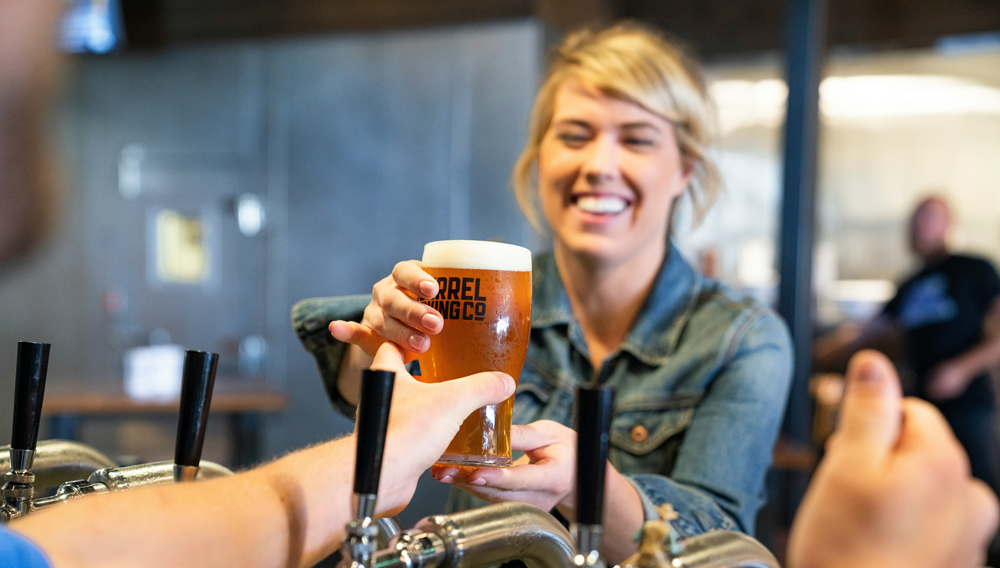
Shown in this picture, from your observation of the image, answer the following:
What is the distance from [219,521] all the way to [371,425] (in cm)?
14

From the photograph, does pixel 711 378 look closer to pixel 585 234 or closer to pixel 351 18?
pixel 585 234

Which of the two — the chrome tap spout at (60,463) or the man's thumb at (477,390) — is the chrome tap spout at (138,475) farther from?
the man's thumb at (477,390)

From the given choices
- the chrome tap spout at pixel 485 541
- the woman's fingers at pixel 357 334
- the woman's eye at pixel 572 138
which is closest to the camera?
the chrome tap spout at pixel 485 541

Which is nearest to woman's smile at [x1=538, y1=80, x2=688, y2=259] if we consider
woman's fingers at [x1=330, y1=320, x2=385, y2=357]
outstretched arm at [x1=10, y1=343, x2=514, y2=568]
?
woman's fingers at [x1=330, y1=320, x2=385, y2=357]

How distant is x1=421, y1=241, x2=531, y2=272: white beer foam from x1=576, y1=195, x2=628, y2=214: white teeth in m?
0.53

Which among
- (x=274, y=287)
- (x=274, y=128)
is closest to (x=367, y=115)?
(x=274, y=128)

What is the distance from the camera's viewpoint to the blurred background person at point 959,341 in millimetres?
3814

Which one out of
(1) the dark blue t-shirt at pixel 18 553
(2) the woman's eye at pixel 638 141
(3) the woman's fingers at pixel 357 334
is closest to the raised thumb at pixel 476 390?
(3) the woman's fingers at pixel 357 334

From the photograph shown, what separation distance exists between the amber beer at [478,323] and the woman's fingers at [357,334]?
0.10m

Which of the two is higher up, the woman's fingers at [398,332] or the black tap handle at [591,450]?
the woman's fingers at [398,332]

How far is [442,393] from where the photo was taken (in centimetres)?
67

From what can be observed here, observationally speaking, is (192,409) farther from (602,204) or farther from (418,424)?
(602,204)

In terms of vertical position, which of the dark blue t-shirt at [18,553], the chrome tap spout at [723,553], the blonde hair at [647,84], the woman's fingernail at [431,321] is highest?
the blonde hair at [647,84]

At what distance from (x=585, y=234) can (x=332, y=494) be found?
0.81 m
